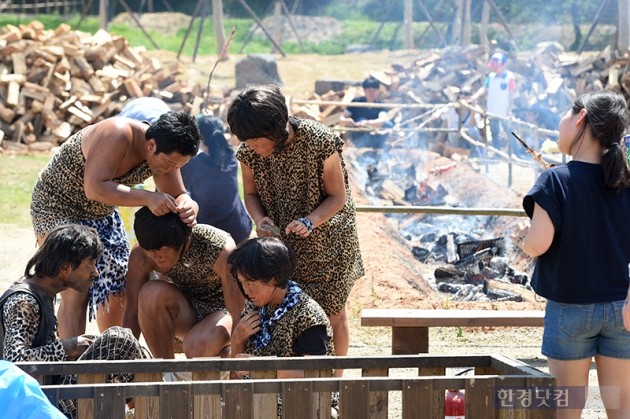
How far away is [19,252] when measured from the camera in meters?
11.0

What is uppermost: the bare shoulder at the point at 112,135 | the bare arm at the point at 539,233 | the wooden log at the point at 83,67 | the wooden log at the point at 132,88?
the bare shoulder at the point at 112,135

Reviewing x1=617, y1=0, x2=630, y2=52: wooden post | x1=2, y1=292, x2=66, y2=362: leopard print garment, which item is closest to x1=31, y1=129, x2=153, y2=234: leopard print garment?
x1=2, y1=292, x2=66, y2=362: leopard print garment

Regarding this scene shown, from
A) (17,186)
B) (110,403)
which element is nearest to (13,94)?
(17,186)

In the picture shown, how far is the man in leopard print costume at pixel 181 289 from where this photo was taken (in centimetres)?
475

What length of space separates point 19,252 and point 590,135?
8.29 meters

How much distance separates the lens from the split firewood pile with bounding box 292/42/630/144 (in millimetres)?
20375

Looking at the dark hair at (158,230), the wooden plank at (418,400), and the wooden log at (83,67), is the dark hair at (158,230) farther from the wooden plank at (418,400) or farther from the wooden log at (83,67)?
the wooden log at (83,67)

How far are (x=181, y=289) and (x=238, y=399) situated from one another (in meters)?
1.86

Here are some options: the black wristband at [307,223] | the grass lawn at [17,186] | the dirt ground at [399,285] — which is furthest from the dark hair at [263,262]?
the grass lawn at [17,186]

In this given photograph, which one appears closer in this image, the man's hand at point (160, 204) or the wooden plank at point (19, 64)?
the man's hand at point (160, 204)

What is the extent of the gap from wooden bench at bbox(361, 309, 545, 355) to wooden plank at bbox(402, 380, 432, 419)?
8.33 feet

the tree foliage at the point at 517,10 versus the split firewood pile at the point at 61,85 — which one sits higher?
the split firewood pile at the point at 61,85

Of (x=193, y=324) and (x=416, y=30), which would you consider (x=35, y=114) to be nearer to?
(x=193, y=324)

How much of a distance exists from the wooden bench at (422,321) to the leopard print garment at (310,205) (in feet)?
3.26
